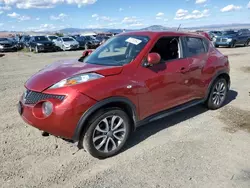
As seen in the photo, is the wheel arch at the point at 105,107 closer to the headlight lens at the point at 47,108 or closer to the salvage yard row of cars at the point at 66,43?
the headlight lens at the point at 47,108

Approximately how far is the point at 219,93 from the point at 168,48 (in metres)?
1.98

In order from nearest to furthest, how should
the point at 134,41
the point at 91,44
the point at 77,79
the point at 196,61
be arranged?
1. the point at 77,79
2. the point at 134,41
3. the point at 196,61
4. the point at 91,44

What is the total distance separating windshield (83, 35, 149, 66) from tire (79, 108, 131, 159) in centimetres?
84

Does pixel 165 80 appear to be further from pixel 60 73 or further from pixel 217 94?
pixel 217 94

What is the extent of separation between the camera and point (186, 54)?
470 cm

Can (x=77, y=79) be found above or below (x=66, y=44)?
above

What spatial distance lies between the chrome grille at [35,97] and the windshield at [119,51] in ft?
3.56

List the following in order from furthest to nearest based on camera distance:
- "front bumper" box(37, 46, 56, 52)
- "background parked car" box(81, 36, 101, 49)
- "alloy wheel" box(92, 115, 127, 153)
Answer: "background parked car" box(81, 36, 101, 49), "front bumper" box(37, 46, 56, 52), "alloy wheel" box(92, 115, 127, 153)

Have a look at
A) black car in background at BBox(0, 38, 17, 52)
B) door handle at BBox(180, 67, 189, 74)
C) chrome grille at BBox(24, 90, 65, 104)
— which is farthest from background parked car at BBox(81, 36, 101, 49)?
chrome grille at BBox(24, 90, 65, 104)

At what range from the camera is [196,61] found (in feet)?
15.8

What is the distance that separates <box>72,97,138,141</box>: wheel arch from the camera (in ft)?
10.8

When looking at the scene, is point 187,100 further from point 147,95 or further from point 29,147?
point 29,147

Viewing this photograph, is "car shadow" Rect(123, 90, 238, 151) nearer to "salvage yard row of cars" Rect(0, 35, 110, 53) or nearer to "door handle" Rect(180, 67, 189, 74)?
"door handle" Rect(180, 67, 189, 74)

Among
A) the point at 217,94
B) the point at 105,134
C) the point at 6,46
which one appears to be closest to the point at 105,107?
the point at 105,134
